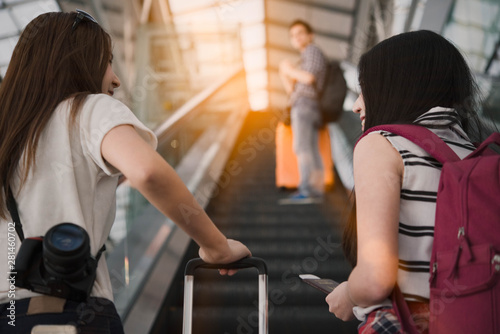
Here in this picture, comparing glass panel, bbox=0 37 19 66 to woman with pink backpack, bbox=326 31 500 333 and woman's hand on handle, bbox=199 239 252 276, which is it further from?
woman with pink backpack, bbox=326 31 500 333

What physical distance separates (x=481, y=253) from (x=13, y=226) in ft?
3.18

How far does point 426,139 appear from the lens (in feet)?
4.41

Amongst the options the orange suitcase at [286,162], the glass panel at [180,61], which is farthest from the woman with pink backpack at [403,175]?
the glass panel at [180,61]

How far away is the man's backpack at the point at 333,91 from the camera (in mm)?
5340

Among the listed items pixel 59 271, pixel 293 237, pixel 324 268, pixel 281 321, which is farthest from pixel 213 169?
pixel 59 271

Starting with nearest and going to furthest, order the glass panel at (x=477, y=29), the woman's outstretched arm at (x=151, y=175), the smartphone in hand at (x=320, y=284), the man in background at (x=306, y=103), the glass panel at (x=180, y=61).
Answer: the woman's outstretched arm at (x=151, y=175), the smartphone in hand at (x=320, y=284), the glass panel at (x=477, y=29), the man in background at (x=306, y=103), the glass panel at (x=180, y=61)

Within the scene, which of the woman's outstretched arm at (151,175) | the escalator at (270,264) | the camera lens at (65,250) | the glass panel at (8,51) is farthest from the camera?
the escalator at (270,264)

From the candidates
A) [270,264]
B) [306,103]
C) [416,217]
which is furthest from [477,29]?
[416,217]

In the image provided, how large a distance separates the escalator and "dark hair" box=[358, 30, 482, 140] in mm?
2083

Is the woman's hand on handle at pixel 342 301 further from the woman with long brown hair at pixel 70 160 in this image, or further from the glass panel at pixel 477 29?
the glass panel at pixel 477 29

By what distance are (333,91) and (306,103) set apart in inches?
11.0

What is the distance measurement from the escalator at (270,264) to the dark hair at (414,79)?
2.08 m

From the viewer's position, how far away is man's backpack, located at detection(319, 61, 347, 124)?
534cm

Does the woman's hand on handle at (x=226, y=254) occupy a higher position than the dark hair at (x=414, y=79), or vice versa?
the dark hair at (x=414, y=79)
